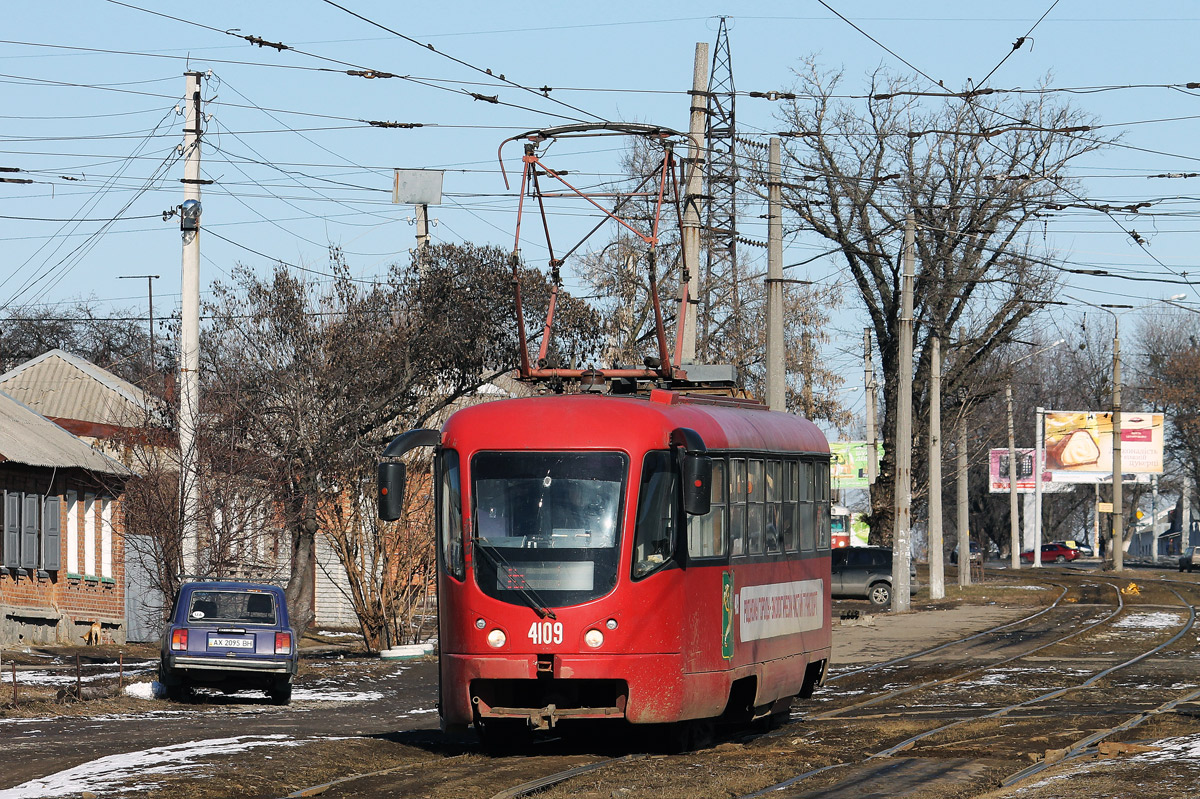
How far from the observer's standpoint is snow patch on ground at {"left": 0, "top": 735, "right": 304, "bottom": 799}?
1164 centimetres

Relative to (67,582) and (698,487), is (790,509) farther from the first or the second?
(67,582)

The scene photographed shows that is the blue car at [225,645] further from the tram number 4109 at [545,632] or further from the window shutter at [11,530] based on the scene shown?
the window shutter at [11,530]

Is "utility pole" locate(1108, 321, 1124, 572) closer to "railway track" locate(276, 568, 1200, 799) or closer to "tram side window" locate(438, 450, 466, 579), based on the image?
"railway track" locate(276, 568, 1200, 799)

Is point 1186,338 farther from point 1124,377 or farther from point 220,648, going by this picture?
point 220,648

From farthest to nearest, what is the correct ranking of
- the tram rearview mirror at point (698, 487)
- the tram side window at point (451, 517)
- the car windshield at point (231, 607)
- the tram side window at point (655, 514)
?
the car windshield at point (231, 607)
the tram side window at point (451, 517)
the tram side window at point (655, 514)
the tram rearview mirror at point (698, 487)

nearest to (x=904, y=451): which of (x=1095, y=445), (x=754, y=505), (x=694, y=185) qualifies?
(x=694, y=185)

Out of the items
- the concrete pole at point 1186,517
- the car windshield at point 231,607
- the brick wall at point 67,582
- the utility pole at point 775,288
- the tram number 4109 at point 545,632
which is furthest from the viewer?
the concrete pole at point 1186,517

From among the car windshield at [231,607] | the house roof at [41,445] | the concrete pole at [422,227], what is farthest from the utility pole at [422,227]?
the car windshield at [231,607]

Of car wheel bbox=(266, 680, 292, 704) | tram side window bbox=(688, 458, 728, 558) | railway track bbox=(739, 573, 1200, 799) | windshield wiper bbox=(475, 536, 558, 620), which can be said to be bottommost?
car wheel bbox=(266, 680, 292, 704)

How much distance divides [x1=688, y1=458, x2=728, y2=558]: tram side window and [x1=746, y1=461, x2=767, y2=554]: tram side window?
661 millimetres

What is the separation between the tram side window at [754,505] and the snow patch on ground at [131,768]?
4349mm

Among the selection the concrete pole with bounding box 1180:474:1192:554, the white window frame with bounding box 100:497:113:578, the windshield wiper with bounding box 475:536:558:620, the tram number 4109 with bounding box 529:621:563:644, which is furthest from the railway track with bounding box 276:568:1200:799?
the concrete pole with bounding box 1180:474:1192:554

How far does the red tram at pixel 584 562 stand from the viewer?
13398 millimetres

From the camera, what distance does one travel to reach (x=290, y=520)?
1227 inches
